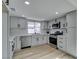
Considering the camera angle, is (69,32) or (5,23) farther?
(69,32)

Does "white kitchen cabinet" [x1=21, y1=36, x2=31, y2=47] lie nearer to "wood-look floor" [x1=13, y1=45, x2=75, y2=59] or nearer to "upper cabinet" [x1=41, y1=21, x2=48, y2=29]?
"wood-look floor" [x1=13, y1=45, x2=75, y2=59]

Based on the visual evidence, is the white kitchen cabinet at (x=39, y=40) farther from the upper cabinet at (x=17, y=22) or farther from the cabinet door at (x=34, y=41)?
the upper cabinet at (x=17, y=22)

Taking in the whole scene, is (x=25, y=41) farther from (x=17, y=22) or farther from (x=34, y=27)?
(x=34, y=27)

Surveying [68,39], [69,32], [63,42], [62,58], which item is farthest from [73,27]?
[62,58]

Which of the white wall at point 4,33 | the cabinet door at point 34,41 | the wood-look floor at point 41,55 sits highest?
the white wall at point 4,33

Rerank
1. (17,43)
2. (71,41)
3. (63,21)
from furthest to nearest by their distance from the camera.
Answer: (63,21) → (17,43) → (71,41)

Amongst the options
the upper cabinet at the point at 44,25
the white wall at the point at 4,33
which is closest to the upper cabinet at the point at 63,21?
the upper cabinet at the point at 44,25

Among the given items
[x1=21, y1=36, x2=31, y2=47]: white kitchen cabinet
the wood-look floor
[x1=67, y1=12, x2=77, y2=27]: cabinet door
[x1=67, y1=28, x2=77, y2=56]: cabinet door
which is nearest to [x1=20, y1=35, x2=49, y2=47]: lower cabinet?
[x1=21, y1=36, x2=31, y2=47]: white kitchen cabinet

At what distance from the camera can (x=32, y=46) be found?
5164 mm

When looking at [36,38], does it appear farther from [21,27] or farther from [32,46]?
[21,27]

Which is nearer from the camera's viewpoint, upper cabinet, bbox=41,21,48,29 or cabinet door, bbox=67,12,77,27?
cabinet door, bbox=67,12,77,27

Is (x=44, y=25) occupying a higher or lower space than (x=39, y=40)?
higher

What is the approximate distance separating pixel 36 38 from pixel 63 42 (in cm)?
230

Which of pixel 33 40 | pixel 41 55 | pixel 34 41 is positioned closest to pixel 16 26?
pixel 33 40
